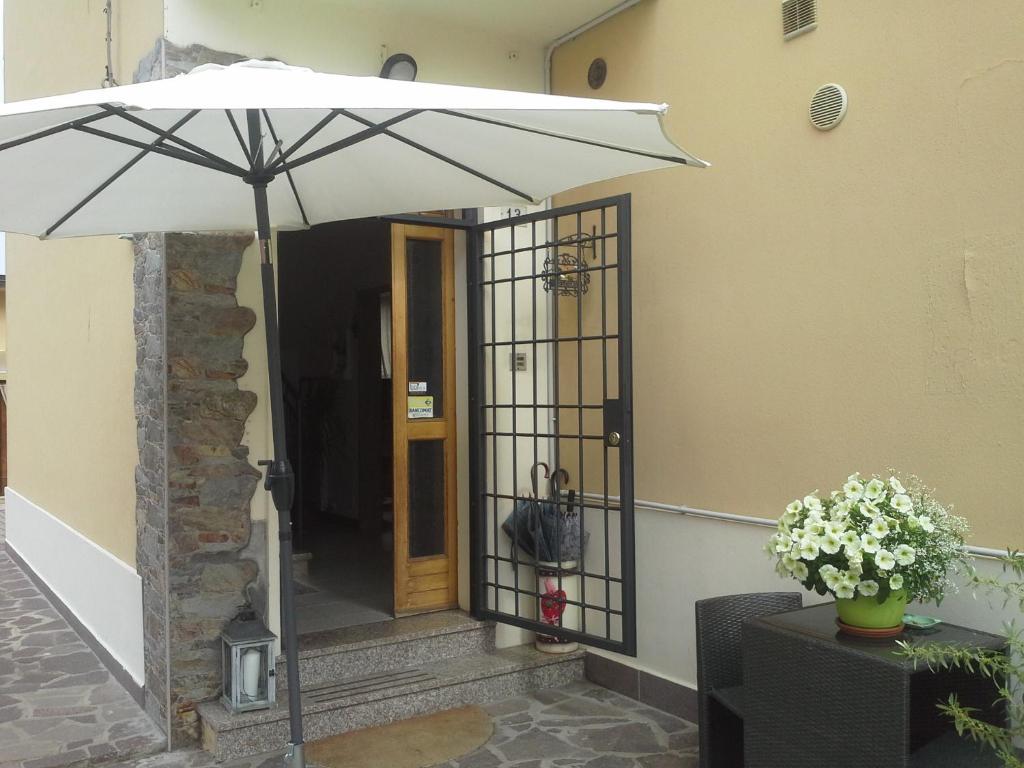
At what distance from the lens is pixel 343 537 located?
306 inches

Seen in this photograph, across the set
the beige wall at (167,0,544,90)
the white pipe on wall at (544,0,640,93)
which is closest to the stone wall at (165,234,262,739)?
the beige wall at (167,0,544,90)

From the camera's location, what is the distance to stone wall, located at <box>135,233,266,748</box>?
383cm

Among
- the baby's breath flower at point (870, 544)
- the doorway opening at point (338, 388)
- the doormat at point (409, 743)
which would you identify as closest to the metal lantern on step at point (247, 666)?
the doormat at point (409, 743)

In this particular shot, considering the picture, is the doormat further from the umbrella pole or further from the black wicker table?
the black wicker table

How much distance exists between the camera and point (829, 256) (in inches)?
139

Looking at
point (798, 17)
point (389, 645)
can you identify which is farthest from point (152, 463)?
point (798, 17)

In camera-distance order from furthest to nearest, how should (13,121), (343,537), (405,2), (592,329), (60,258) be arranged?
(343,537)
(60,258)
(592,329)
(405,2)
(13,121)

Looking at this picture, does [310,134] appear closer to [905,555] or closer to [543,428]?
[905,555]

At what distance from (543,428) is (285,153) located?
246cm

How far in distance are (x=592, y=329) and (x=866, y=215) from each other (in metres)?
1.59

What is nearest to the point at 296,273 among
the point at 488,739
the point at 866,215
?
the point at 488,739

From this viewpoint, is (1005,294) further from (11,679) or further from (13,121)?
(11,679)

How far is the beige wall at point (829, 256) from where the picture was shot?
3008 millimetres

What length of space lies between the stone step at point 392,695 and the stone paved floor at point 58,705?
37 cm
